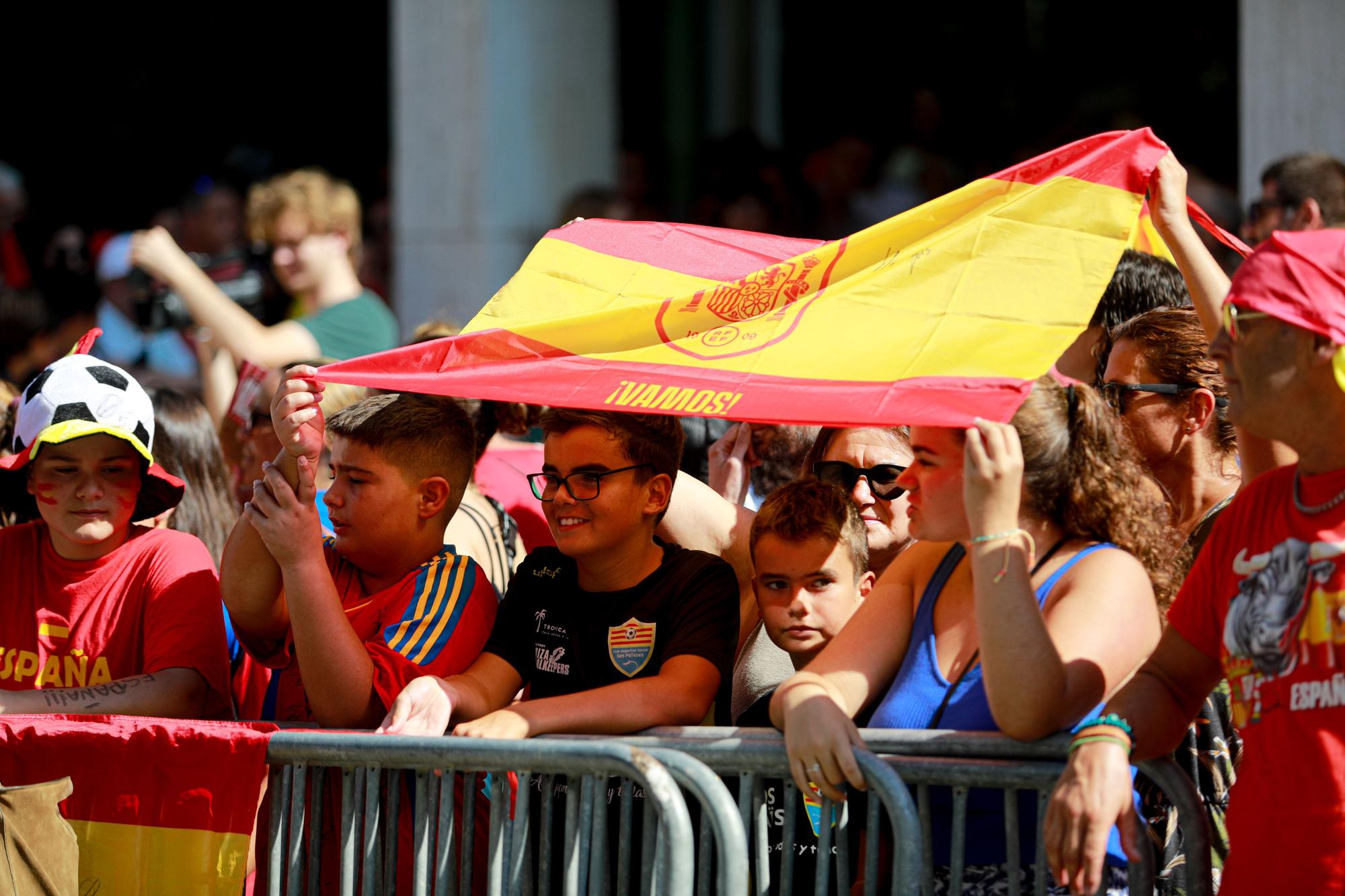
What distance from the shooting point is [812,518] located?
371cm

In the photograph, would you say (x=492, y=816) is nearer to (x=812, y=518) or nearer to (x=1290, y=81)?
(x=812, y=518)

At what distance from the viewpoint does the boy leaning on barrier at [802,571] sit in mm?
3717

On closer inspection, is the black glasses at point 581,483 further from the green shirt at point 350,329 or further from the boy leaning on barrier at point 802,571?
the green shirt at point 350,329

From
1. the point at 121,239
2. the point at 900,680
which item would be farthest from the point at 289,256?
the point at 900,680

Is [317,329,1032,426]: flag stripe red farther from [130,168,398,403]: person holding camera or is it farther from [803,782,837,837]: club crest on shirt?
[130,168,398,403]: person holding camera

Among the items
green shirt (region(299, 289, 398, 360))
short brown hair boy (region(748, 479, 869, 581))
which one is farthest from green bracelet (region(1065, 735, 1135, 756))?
green shirt (region(299, 289, 398, 360))

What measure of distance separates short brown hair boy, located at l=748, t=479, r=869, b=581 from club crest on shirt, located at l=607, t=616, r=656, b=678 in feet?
1.24

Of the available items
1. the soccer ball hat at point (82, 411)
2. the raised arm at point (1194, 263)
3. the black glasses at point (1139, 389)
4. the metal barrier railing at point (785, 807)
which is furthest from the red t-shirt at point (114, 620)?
the raised arm at point (1194, 263)

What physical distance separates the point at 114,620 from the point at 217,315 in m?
3.29

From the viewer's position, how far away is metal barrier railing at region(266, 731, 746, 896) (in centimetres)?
296

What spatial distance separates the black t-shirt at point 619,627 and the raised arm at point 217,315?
331 centimetres

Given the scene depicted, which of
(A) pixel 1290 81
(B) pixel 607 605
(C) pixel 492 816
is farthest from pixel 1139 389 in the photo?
(A) pixel 1290 81

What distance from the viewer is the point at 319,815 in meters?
3.34

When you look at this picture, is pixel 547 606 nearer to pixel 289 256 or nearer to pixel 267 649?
pixel 267 649
